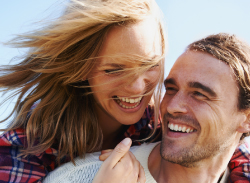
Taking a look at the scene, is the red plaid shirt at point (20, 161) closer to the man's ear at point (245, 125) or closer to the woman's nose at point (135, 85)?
the woman's nose at point (135, 85)

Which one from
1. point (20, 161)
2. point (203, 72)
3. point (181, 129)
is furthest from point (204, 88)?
point (20, 161)

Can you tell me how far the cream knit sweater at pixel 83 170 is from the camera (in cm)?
203

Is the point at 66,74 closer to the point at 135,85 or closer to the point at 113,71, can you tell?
the point at 113,71

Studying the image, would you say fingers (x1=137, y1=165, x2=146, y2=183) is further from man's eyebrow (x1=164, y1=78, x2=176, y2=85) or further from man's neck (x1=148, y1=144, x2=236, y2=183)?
man's eyebrow (x1=164, y1=78, x2=176, y2=85)

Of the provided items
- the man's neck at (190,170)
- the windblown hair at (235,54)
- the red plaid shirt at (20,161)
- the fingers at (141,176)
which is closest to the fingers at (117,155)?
the fingers at (141,176)

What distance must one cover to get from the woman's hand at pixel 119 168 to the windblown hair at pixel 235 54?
0.99 metres

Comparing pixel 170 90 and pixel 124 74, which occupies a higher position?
pixel 124 74

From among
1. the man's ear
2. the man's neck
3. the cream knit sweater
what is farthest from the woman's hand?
the man's ear

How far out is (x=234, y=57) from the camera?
2.33 meters

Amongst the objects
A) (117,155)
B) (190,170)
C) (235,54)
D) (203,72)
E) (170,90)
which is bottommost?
(190,170)

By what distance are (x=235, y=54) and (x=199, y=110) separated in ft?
1.80

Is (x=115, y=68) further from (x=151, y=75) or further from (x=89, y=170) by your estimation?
(x=89, y=170)

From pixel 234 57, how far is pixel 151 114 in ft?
3.29

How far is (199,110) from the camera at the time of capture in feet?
7.49
